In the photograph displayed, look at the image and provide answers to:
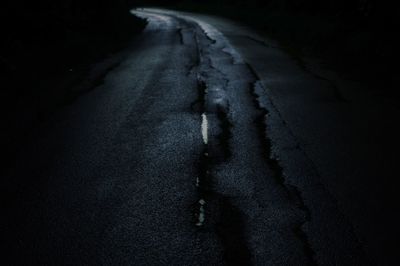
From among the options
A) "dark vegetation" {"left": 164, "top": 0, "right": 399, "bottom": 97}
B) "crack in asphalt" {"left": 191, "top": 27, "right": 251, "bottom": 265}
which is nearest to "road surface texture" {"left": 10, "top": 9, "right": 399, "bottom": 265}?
"crack in asphalt" {"left": 191, "top": 27, "right": 251, "bottom": 265}

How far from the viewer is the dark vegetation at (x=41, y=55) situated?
7.12m

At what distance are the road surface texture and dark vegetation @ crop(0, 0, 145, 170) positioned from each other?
1.94 feet

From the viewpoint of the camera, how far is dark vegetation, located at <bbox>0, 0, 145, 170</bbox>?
7125 mm

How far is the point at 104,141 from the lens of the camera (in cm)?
571

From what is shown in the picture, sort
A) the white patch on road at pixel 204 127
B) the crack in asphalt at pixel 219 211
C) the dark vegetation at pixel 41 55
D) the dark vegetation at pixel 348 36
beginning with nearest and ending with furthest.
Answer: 1. the crack in asphalt at pixel 219 211
2. the white patch on road at pixel 204 127
3. the dark vegetation at pixel 41 55
4. the dark vegetation at pixel 348 36

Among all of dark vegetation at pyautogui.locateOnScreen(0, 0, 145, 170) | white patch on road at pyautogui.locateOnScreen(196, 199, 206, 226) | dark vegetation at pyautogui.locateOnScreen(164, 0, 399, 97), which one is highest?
dark vegetation at pyautogui.locateOnScreen(164, 0, 399, 97)

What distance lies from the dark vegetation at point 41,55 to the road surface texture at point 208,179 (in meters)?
0.59

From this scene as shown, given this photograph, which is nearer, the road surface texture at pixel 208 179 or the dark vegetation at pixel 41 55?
the road surface texture at pixel 208 179

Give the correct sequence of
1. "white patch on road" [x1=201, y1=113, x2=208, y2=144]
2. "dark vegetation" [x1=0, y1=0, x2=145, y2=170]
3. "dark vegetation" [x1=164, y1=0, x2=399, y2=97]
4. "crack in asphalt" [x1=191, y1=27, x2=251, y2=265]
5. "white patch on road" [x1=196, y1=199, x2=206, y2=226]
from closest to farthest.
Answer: "crack in asphalt" [x1=191, y1=27, x2=251, y2=265]
"white patch on road" [x1=196, y1=199, x2=206, y2=226]
"white patch on road" [x1=201, y1=113, x2=208, y2=144]
"dark vegetation" [x1=0, y1=0, x2=145, y2=170]
"dark vegetation" [x1=164, y1=0, x2=399, y2=97]

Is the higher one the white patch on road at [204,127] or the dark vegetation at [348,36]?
the dark vegetation at [348,36]

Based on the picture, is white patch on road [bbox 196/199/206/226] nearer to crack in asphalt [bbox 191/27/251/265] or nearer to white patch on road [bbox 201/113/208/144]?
crack in asphalt [bbox 191/27/251/265]

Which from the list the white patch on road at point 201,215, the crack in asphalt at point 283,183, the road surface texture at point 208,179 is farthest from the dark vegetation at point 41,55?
the crack in asphalt at point 283,183

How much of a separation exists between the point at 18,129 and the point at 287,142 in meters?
4.15

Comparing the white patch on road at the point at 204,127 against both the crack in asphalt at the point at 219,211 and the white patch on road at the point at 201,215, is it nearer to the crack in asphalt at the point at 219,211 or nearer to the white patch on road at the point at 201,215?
the crack in asphalt at the point at 219,211
